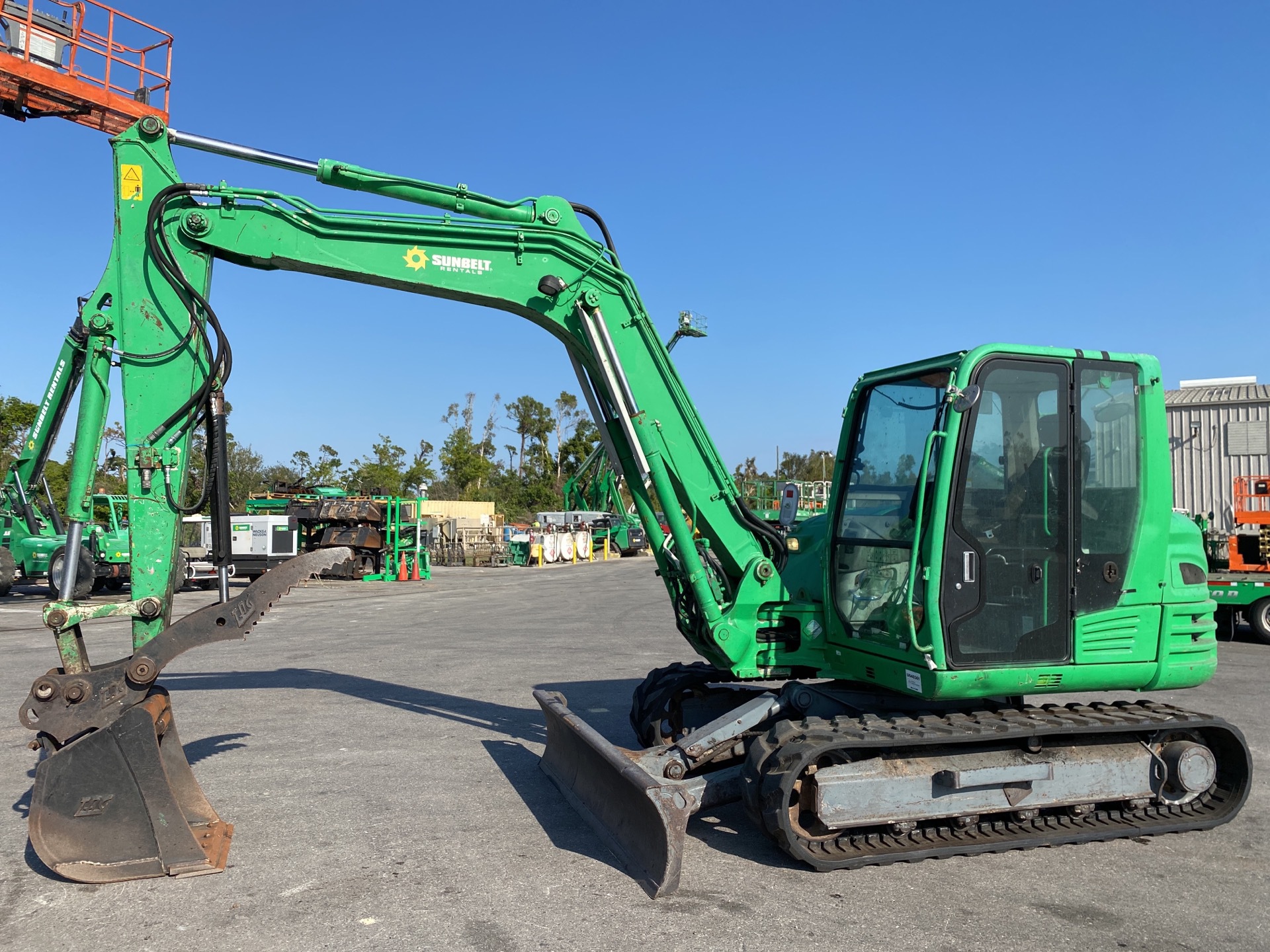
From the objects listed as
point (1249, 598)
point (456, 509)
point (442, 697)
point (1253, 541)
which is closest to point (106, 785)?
point (442, 697)

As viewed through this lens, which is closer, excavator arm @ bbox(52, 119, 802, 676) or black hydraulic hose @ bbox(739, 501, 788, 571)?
excavator arm @ bbox(52, 119, 802, 676)

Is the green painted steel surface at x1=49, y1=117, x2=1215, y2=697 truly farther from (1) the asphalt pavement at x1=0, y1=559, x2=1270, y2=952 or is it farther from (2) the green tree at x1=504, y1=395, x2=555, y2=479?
(2) the green tree at x1=504, y1=395, x2=555, y2=479

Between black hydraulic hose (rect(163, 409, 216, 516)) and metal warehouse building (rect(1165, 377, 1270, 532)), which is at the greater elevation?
metal warehouse building (rect(1165, 377, 1270, 532))

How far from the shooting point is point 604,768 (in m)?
5.62

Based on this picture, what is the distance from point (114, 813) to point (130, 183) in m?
3.63

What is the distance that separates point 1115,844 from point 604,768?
10.0 feet

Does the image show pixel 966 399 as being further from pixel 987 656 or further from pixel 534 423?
pixel 534 423

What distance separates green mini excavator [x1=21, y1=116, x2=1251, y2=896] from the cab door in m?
0.02

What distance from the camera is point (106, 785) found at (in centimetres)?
486

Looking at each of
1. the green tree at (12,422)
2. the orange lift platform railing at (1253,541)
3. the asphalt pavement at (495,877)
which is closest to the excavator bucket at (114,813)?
the asphalt pavement at (495,877)

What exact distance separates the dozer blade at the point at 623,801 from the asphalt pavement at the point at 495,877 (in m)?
0.10

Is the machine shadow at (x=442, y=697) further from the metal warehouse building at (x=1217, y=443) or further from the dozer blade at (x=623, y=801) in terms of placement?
the metal warehouse building at (x=1217, y=443)

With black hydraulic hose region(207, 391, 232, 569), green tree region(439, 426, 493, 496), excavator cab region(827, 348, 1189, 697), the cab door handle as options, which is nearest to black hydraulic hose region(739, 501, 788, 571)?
excavator cab region(827, 348, 1189, 697)

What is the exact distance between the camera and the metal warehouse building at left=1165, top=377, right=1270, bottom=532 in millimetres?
20172
